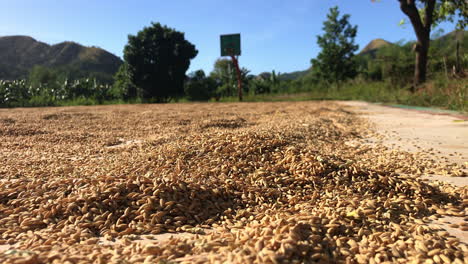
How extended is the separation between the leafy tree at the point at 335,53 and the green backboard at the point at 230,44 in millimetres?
5964

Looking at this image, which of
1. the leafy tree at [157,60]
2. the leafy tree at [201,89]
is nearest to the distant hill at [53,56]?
the leafy tree at [157,60]

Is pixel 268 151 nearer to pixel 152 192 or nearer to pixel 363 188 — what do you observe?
pixel 363 188

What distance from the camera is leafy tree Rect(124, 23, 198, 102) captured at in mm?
15500

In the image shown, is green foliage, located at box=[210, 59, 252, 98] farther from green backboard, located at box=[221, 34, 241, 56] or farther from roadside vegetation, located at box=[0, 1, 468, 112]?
green backboard, located at box=[221, 34, 241, 56]

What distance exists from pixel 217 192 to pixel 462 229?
46.3 inches

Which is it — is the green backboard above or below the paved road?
above

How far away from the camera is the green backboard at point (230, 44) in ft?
46.4

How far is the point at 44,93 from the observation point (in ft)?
44.7

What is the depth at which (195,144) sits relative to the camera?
2.57 m

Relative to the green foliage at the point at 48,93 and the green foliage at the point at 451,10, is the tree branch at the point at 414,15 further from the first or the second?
the green foliage at the point at 48,93

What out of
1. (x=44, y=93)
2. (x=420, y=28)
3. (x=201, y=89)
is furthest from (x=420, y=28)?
(x=44, y=93)

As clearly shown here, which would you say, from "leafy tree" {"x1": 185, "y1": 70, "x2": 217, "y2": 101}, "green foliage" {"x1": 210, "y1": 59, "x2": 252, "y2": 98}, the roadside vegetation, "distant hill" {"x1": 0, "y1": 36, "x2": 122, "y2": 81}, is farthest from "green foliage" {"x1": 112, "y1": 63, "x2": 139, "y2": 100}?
"distant hill" {"x1": 0, "y1": 36, "x2": 122, "y2": 81}

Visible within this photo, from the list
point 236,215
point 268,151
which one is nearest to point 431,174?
point 268,151

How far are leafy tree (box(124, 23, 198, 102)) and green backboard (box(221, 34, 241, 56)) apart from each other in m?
2.88
